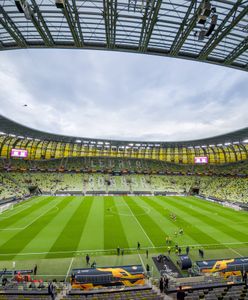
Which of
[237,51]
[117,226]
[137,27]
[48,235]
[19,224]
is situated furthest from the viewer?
[19,224]

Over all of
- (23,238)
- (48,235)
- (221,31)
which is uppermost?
(221,31)

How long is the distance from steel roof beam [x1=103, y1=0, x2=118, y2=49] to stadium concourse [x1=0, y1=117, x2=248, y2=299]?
15.9 metres

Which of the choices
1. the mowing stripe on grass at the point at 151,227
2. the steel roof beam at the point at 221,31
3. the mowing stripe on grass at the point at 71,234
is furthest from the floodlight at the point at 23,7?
the mowing stripe on grass at the point at 151,227

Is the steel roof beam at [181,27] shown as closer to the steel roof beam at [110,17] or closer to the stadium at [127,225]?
the stadium at [127,225]

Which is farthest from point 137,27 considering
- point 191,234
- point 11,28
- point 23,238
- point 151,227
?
point 151,227

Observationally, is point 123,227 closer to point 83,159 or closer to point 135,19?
point 135,19

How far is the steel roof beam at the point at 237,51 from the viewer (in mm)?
14416

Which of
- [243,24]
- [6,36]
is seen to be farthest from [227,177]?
[6,36]

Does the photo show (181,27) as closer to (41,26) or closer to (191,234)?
(41,26)

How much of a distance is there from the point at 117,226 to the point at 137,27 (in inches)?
1117

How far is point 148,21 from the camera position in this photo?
13484 millimetres

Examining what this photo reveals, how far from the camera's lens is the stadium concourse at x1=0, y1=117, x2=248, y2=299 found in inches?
658

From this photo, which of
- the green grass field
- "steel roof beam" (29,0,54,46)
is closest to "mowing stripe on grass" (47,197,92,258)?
the green grass field

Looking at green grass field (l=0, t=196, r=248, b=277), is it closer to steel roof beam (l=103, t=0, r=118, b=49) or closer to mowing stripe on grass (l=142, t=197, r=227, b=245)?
mowing stripe on grass (l=142, t=197, r=227, b=245)
